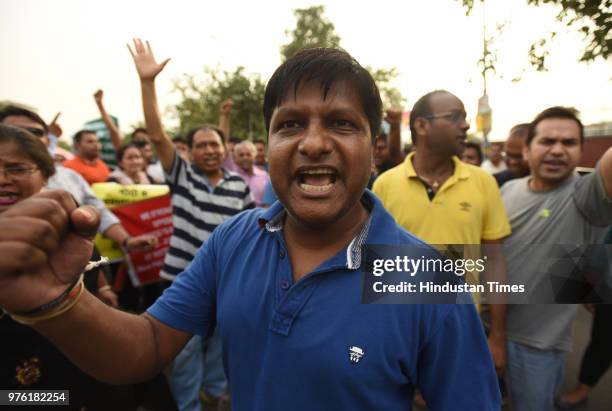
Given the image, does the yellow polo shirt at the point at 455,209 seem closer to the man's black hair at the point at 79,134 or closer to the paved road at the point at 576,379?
the paved road at the point at 576,379

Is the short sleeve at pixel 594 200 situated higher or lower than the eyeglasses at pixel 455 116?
lower

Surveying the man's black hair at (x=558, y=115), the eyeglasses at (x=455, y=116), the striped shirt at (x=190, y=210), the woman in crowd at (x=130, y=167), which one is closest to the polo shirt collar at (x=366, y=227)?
the eyeglasses at (x=455, y=116)

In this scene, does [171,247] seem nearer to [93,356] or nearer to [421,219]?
[421,219]

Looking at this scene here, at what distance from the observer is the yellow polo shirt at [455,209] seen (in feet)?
7.52

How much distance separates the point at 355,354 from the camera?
3.27 feet

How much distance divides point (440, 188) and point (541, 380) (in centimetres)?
125

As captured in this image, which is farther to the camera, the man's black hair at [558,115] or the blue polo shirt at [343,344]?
the man's black hair at [558,115]

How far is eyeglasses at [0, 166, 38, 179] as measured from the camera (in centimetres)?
168

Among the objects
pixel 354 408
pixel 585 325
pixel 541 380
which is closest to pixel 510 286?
pixel 541 380

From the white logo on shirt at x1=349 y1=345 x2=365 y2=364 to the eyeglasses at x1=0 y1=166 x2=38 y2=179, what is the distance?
1608 mm

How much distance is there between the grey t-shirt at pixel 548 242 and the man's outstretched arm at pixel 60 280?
6.42 ft

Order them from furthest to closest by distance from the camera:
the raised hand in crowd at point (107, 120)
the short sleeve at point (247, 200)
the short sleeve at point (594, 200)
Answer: the raised hand in crowd at point (107, 120), the short sleeve at point (247, 200), the short sleeve at point (594, 200)

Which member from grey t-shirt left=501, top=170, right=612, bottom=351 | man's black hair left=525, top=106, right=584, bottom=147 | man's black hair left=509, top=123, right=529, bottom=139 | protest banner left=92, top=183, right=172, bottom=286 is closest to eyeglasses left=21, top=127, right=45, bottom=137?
protest banner left=92, top=183, right=172, bottom=286

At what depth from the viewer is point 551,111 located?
248cm
